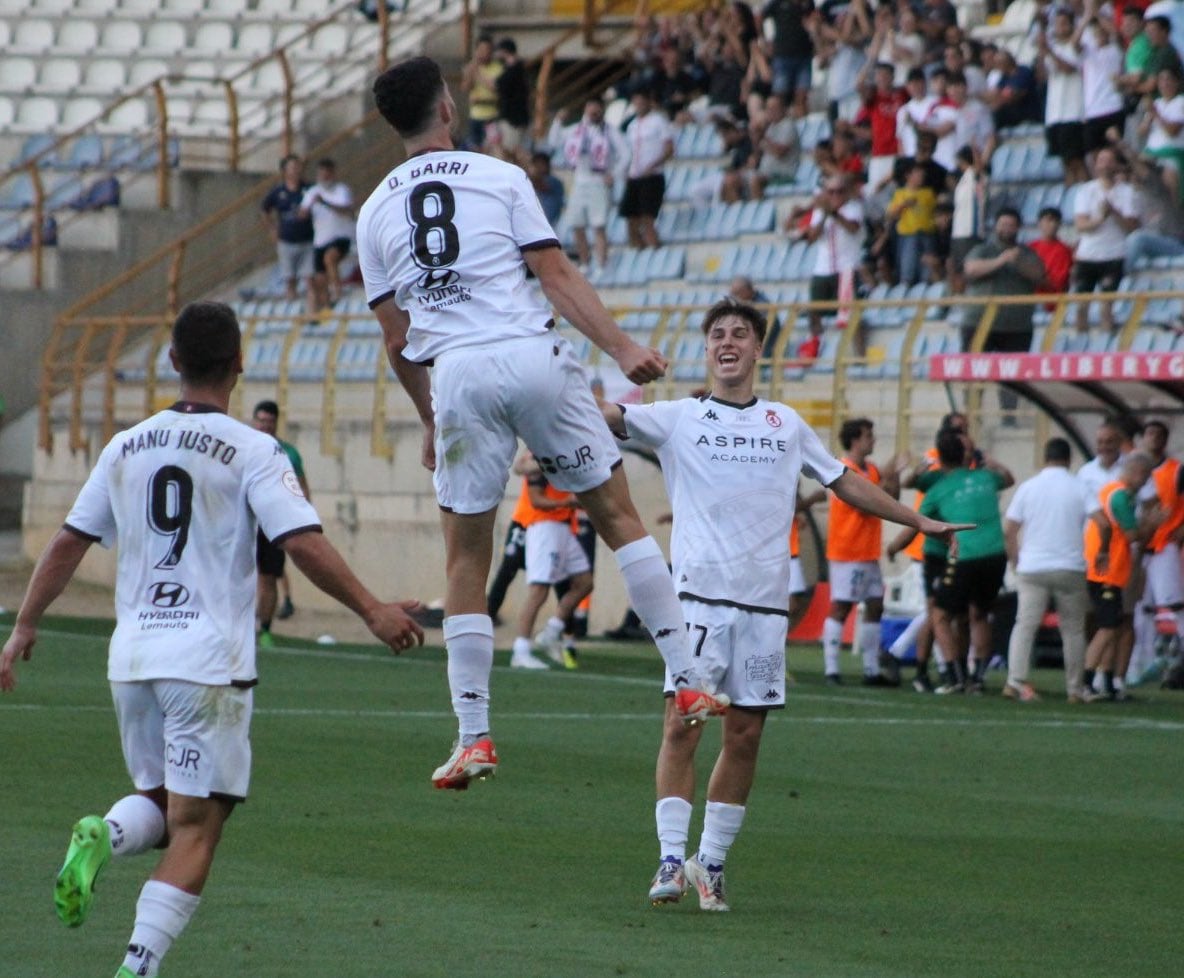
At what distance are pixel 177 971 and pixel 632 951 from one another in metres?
1.49

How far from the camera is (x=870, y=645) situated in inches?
793

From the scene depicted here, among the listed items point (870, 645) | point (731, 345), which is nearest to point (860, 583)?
point (870, 645)

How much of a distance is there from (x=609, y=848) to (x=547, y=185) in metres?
20.9

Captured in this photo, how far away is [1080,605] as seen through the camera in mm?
19109

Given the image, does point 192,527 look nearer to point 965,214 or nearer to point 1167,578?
point 1167,578

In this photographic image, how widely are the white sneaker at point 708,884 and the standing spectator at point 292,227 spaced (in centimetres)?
2392

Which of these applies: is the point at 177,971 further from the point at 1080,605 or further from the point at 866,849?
the point at 1080,605

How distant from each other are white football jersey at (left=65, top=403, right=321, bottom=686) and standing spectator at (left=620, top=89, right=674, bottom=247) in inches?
920

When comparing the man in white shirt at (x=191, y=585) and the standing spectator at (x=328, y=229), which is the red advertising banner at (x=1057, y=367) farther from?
the man in white shirt at (x=191, y=585)

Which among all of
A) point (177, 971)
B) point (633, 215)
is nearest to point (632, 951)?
point (177, 971)

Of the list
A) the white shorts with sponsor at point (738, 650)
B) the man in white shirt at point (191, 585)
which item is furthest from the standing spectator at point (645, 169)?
the man in white shirt at point (191, 585)

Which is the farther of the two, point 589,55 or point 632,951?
point 589,55

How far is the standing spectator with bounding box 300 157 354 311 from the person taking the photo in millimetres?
31880

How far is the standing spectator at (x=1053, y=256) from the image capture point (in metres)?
23.4
